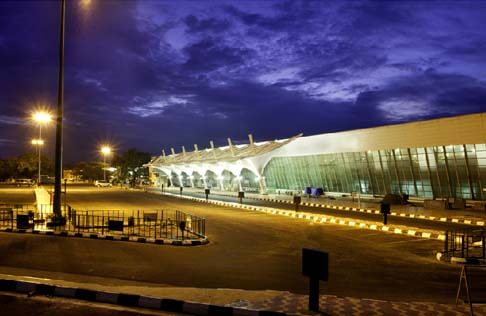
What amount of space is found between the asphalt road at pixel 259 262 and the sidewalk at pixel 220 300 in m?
0.95

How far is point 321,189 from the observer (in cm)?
5412

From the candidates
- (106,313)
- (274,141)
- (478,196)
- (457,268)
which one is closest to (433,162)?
(478,196)

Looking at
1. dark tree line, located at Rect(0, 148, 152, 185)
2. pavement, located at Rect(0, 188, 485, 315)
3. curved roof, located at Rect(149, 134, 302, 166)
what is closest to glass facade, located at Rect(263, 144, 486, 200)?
curved roof, located at Rect(149, 134, 302, 166)

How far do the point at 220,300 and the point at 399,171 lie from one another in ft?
132

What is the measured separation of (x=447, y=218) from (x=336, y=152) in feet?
83.4

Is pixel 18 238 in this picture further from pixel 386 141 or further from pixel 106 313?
pixel 386 141

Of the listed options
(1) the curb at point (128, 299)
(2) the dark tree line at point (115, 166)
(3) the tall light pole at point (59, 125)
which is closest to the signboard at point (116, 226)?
(3) the tall light pole at point (59, 125)

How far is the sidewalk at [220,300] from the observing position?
293 inches

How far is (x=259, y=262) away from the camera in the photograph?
12.4 meters

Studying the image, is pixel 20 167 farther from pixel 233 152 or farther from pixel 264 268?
pixel 264 268

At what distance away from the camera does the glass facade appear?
125ft

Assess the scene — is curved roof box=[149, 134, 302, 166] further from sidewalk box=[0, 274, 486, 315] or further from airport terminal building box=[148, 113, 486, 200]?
sidewalk box=[0, 274, 486, 315]

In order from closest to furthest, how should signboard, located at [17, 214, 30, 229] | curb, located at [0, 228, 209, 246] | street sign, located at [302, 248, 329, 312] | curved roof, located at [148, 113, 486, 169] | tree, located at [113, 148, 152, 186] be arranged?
street sign, located at [302, 248, 329, 312] → curb, located at [0, 228, 209, 246] → signboard, located at [17, 214, 30, 229] → curved roof, located at [148, 113, 486, 169] → tree, located at [113, 148, 152, 186]

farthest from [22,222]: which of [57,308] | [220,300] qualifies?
[220,300]
